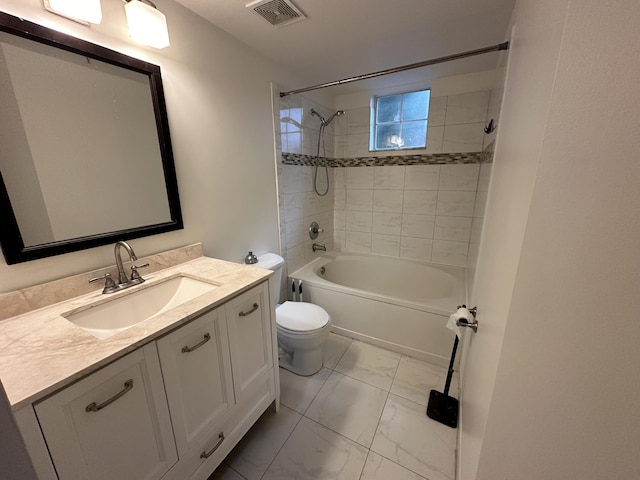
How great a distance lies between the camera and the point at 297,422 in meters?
1.47

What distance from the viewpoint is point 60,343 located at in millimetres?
775

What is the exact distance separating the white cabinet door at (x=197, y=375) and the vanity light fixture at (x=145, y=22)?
4.06 ft

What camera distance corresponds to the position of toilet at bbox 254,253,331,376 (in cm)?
166

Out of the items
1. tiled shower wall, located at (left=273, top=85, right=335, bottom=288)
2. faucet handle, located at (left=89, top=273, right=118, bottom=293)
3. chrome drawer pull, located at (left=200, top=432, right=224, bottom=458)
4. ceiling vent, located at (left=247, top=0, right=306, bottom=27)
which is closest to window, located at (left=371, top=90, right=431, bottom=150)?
tiled shower wall, located at (left=273, top=85, right=335, bottom=288)

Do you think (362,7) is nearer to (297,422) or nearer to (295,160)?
(295,160)

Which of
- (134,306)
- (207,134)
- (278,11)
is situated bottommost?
(134,306)

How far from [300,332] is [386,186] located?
1.85 metres

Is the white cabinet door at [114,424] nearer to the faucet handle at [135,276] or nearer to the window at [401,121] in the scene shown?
the faucet handle at [135,276]

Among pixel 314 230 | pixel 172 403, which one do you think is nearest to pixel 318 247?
pixel 314 230

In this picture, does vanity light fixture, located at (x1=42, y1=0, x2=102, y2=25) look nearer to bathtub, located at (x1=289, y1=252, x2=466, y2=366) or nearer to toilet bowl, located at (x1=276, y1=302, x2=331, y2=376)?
toilet bowl, located at (x1=276, y1=302, x2=331, y2=376)

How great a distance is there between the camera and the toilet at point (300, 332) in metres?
1.66

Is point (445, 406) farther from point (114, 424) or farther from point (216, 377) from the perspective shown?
point (114, 424)

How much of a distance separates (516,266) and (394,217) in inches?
92.4

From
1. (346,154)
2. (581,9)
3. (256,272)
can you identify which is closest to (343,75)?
(346,154)
